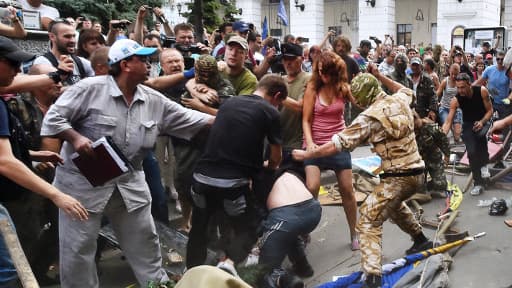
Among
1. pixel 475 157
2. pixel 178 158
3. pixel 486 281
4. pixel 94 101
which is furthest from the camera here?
pixel 475 157

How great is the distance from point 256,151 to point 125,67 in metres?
1.15

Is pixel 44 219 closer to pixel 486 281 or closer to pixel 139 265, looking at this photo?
pixel 139 265

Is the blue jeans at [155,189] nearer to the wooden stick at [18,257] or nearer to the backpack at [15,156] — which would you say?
the backpack at [15,156]

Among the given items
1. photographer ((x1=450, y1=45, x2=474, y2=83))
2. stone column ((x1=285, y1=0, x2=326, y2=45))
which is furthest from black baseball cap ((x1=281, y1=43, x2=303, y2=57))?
stone column ((x1=285, y1=0, x2=326, y2=45))

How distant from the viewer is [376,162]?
7816 mm

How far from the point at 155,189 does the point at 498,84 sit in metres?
7.61

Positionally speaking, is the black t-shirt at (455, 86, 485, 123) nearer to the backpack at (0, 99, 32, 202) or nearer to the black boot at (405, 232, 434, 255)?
the black boot at (405, 232, 434, 255)

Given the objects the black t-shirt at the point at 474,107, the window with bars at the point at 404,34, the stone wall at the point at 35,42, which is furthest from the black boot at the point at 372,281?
the window with bars at the point at 404,34

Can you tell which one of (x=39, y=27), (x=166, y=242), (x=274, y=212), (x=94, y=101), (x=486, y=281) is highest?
(x=39, y=27)

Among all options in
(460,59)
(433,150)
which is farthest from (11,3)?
(460,59)

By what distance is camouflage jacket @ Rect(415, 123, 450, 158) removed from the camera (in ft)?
23.4

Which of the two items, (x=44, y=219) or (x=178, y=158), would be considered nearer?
(x=44, y=219)

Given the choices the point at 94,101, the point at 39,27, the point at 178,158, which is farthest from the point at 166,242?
the point at 39,27

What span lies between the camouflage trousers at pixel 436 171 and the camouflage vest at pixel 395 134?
284cm
